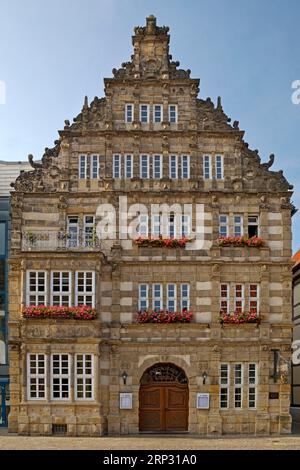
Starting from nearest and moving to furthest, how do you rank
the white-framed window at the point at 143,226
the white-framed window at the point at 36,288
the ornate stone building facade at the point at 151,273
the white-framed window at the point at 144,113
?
the ornate stone building facade at the point at 151,273
the white-framed window at the point at 36,288
the white-framed window at the point at 143,226
the white-framed window at the point at 144,113

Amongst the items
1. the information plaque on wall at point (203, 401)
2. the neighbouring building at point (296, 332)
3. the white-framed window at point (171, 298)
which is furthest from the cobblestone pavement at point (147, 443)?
the neighbouring building at point (296, 332)

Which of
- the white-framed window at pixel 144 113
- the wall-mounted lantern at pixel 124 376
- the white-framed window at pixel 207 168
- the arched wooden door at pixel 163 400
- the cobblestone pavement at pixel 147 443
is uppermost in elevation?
the white-framed window at pixel 144 113

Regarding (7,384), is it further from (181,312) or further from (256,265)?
(256,265)

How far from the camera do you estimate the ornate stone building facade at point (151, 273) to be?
93.6 feet

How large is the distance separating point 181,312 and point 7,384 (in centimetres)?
829

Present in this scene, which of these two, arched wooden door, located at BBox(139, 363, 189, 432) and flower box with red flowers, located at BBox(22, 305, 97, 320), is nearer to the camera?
flower box with red flowers, located at BBox(22, 305, 97, 320)

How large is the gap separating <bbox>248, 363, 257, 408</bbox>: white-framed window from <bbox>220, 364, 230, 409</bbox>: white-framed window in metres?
0.87

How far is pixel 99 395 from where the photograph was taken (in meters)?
28.8

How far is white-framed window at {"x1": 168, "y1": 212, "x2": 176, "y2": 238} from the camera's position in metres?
30.4

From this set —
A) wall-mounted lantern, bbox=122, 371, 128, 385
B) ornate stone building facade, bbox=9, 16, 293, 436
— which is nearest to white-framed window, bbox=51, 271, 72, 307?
ornate stone building facade, bbox=9, 16, 293, 436

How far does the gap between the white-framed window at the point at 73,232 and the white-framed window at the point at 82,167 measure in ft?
5.72

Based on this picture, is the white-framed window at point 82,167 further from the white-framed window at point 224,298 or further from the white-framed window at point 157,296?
the white-framed window at point 224,298

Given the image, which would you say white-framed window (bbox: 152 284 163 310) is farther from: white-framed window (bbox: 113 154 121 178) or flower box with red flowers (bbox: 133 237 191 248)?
white-framed window (bbox: 113 154 121 178)

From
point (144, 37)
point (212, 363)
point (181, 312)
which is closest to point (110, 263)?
point (181, 312)
